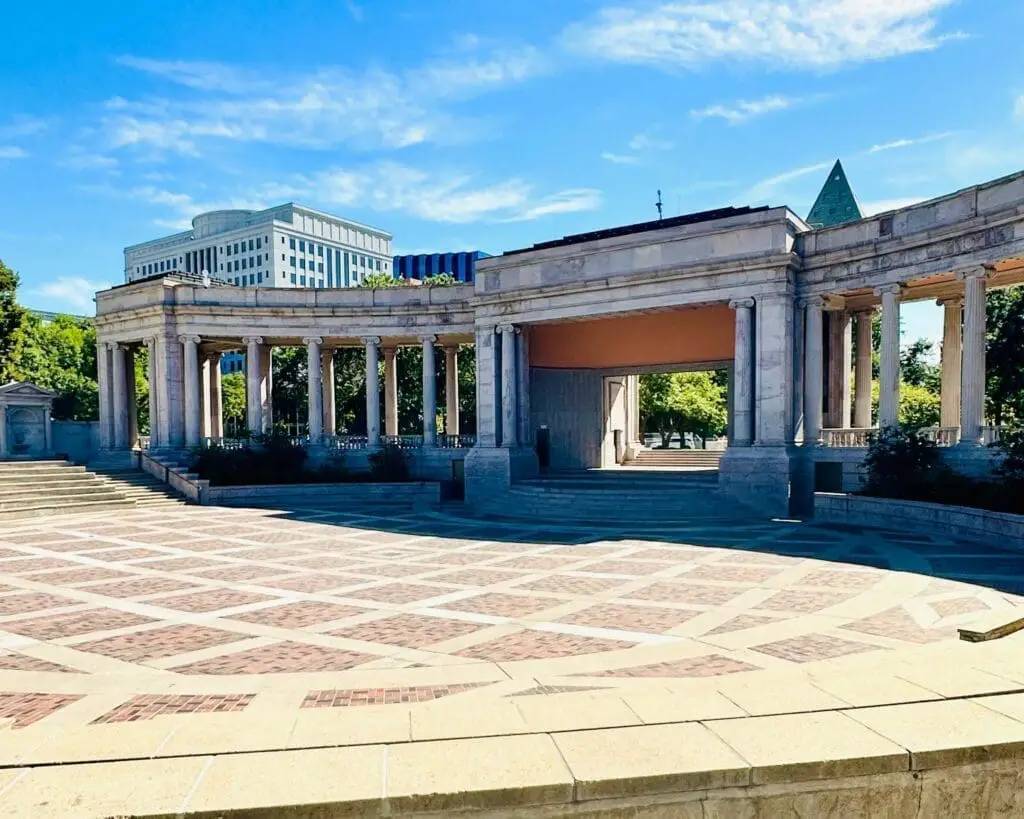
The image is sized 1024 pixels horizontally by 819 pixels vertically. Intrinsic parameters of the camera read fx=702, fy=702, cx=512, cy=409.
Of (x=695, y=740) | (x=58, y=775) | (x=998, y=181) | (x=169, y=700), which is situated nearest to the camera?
(x=58, y=775)

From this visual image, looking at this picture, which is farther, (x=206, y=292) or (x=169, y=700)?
(x=206, y=292)

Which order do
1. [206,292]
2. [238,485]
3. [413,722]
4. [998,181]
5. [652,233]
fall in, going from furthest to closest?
[206,292] → [238,485] → [652,233] → [998,181] → [413,722]

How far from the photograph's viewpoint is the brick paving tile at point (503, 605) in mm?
11742

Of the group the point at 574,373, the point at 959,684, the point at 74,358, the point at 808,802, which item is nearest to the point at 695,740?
the point at 808,802

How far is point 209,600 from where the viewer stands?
12.9 metres

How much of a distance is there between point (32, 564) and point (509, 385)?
19.2 metres

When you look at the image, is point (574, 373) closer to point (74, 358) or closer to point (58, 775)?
point (58, 775)

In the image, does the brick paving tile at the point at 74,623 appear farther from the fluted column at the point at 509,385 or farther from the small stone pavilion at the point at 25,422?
the small stone pavilion at the point at 25,422

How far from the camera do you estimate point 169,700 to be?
7.77m

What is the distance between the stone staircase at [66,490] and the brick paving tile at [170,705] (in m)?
23.2

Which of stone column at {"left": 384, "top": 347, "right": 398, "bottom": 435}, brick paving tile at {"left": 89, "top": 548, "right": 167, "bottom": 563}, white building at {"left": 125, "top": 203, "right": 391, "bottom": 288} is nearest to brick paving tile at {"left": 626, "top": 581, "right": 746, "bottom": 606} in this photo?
brick paving tile at {"left": 89, "top": 548, "right": 167, "bottom": 563}

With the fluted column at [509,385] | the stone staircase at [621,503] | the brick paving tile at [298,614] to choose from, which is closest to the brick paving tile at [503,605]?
the brick paving tile at [298,614]

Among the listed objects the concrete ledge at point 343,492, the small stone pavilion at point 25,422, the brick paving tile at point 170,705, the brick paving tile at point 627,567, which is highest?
the small stone pavilion at point 25,422

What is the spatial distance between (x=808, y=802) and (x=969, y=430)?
71.9 ft
